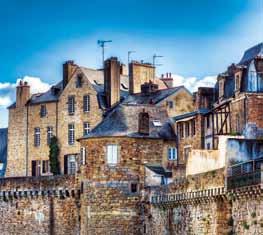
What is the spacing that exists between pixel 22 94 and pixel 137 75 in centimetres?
1051

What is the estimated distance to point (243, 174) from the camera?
168ft

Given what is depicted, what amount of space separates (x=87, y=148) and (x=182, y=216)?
1036 cm

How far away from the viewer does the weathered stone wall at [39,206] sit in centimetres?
7288

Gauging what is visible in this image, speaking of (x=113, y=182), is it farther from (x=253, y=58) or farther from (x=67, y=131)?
(x=67, y=131)

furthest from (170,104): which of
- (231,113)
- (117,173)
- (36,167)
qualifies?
(36,167)

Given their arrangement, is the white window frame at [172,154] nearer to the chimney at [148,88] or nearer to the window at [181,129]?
the window at [181,129]

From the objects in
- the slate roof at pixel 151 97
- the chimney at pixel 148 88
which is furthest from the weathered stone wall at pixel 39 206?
the chimney at pixel 148 88

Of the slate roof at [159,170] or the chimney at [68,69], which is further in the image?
the chimney at [68,69]

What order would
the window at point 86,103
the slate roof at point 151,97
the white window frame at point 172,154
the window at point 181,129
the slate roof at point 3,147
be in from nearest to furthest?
the white window frame at point 172,154 → the window at point 181,129 → the slate roof at point 151,97 → the window at point 86,103 → the slate roof at point 3,147

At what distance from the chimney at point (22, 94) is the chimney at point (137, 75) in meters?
9.68

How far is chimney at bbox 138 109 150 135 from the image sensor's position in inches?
2665

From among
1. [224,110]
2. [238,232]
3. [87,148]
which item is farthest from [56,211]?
[238,232]

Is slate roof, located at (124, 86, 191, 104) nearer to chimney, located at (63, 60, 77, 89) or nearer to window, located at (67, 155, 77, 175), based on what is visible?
chimney, located at (63, 60, 77, 89)

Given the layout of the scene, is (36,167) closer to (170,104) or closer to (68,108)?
(68,108)
